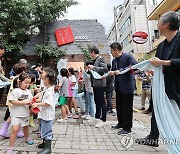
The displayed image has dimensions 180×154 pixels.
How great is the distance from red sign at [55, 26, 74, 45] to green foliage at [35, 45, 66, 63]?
23.7 inches

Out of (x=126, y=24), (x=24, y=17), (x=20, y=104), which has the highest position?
(x=126, y=24)

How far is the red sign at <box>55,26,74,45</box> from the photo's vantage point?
12953 mm

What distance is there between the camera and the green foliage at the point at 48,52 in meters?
12.4

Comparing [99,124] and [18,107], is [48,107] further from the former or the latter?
[99,124]

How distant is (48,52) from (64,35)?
5.15ft

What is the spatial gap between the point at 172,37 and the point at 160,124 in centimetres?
121

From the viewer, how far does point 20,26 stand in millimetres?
11938

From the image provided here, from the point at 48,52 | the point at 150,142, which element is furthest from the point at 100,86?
the point at 48,52

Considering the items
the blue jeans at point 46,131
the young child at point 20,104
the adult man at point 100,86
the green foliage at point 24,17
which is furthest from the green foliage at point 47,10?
the blue jeans at point 46,131

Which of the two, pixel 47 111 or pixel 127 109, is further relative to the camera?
pixel 127 109

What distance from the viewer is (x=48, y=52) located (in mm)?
12438

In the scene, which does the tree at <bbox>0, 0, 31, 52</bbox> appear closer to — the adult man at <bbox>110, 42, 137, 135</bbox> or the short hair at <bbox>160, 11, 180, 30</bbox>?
the adult man at <bbox>110, 42, 137, 135</bbox>

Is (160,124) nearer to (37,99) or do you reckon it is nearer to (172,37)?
(172,37)

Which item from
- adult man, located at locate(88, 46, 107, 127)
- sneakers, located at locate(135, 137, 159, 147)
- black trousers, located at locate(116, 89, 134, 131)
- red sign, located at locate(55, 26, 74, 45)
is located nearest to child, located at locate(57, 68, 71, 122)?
adult man, located at locate(88, 46, 107, 127)
